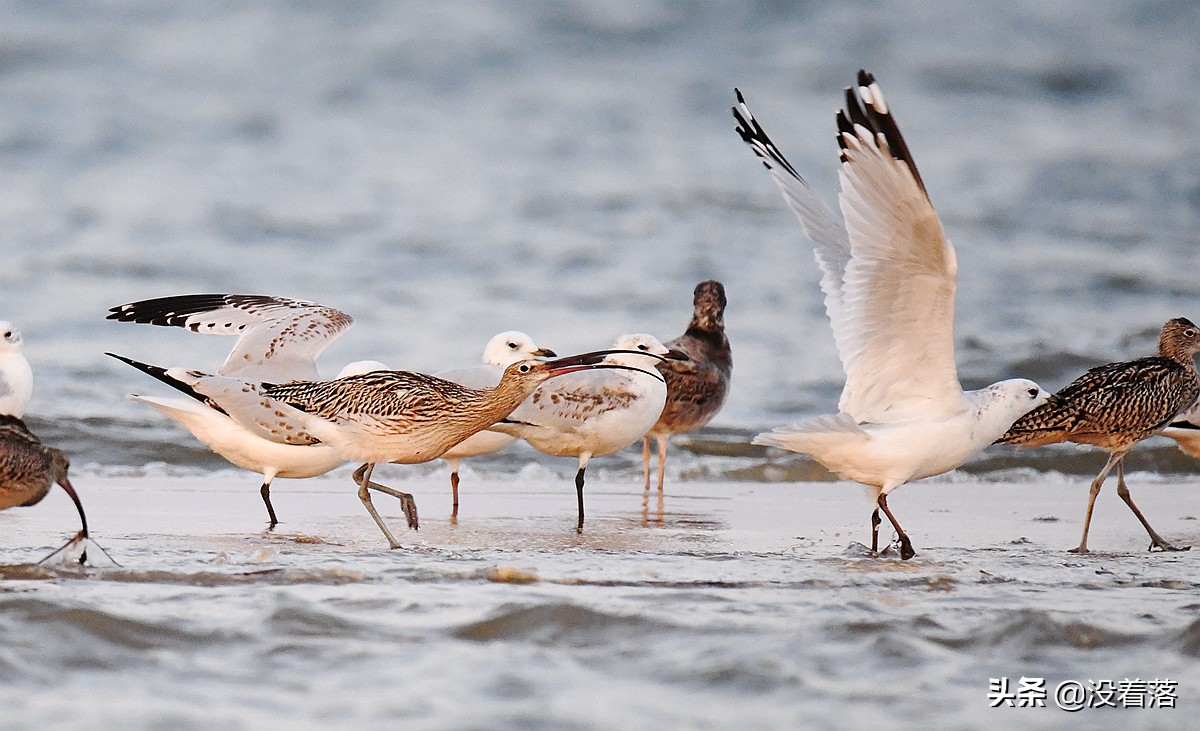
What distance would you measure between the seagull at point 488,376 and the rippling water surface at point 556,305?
1.21 feet

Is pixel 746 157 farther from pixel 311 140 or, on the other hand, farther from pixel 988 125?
pixel 311 140

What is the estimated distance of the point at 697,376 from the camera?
359 inches

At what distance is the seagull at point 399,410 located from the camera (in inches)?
247

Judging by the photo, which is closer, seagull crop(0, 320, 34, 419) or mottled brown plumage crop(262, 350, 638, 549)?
mottled brown plumage crop(262, 350, 638, 549)

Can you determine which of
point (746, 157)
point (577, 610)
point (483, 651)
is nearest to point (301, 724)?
point (483, 651)

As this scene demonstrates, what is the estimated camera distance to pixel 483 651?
3990 mm

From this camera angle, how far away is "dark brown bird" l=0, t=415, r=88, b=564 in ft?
15.9

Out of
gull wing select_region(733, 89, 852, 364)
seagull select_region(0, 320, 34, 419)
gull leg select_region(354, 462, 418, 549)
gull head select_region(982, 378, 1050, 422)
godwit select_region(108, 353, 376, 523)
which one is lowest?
gull leg select_region(354, 462, 418, 549)

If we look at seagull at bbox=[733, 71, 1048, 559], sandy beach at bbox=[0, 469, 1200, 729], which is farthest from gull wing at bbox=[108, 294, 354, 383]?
seagull at bbox=[733, 71, 1048, 559]

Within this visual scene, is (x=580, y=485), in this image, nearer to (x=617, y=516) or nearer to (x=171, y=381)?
(x=617, y=516)

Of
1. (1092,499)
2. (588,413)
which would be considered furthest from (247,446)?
(1092,499)

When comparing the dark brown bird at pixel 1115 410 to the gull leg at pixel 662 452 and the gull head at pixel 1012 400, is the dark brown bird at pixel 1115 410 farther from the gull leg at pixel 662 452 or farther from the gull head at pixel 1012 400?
the gull leg at pixel 662 452

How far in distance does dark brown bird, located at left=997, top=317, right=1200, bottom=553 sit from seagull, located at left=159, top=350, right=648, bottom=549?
192cm

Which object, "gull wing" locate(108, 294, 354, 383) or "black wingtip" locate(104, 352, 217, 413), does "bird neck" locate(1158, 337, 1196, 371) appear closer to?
"gull wing" locate(108, 294, 354, 383)
